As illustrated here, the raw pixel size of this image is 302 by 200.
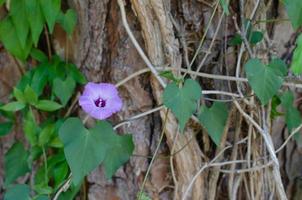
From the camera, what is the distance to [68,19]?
1018mm

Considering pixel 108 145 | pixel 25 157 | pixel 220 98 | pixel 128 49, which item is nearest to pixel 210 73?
pixel 220 98

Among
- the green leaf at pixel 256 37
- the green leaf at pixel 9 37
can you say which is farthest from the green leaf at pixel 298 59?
the green leaf at pixel 9 37

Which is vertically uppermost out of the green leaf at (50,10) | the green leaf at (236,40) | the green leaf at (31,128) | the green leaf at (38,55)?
the green leaf at (50,10)

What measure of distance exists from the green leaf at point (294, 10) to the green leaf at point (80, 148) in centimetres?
35

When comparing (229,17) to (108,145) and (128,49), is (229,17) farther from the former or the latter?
(108,145)

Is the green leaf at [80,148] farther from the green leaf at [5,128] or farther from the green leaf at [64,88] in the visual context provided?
the green leaf at [5,128]

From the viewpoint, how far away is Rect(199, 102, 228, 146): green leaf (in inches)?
37.1

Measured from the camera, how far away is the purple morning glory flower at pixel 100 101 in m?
0.87

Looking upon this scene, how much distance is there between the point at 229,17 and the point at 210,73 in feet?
0.37

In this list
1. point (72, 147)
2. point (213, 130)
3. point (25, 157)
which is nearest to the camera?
point (72, 147)

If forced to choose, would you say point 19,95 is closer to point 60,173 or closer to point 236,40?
point 60,173

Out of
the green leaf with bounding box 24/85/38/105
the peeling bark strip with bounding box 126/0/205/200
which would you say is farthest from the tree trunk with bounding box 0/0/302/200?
the green leaf with bounding box 24/85/38/105

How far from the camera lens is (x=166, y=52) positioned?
0.97 m

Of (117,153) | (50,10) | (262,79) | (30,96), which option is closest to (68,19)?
(50,10)
